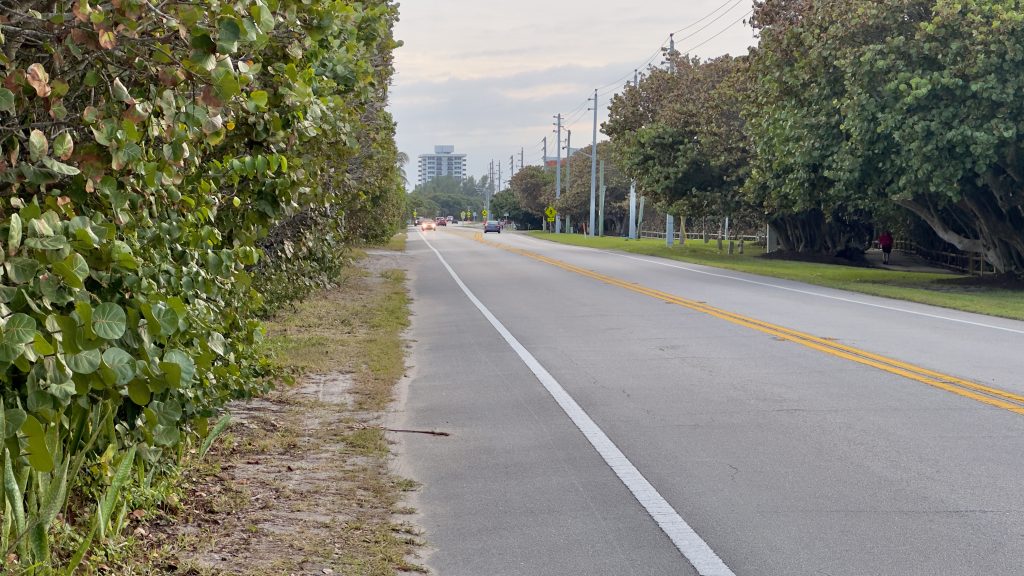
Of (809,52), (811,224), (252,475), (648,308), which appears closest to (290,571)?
(252,475)

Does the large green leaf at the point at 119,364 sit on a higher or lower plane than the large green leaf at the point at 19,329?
lower

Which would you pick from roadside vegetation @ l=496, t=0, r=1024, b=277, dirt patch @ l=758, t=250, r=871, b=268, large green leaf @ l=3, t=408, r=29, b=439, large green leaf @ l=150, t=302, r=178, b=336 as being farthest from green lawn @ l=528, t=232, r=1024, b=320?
large green leaf @ l=3, t=408, r=29, b=439

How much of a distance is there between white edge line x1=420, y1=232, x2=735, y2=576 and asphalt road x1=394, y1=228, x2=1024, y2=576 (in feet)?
0.06

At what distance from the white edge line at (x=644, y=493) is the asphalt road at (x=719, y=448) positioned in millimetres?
18

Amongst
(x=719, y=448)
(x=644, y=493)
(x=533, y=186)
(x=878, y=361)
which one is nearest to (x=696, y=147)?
(x=878, y=361)

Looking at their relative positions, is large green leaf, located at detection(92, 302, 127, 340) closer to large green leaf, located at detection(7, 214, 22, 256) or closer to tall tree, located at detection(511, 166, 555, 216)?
large green leaf, located at detection(7, 214, 22, 256)

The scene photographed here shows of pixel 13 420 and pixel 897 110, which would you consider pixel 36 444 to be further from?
pixel 897 110

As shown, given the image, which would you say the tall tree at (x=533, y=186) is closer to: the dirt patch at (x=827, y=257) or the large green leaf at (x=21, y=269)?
the dirt patch at (x=827, y=257)

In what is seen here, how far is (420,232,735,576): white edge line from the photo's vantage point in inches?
217

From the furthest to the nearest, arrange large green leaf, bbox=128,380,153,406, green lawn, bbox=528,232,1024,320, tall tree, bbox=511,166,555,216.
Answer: tall tree, bbox=511,166,555,216 < green lawn, bbox=528,232,1024,320 < large green leaf, bbox=128,380,153,406

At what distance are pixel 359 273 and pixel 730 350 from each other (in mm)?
20383

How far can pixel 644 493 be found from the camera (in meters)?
6.80

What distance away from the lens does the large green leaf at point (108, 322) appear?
4.42 metres

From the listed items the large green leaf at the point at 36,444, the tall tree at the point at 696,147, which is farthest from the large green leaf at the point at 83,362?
the tall tree at the point at 696,147
